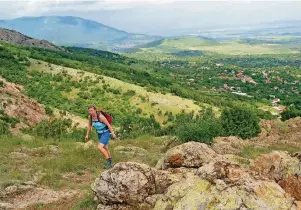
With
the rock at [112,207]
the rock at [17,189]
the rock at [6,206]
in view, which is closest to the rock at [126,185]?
the rock at [112,207]

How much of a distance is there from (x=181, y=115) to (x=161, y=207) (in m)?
56.1

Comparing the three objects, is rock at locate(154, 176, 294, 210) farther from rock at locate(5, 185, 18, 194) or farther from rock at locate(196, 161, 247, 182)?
rock at locate(5, 185, 18, 194)

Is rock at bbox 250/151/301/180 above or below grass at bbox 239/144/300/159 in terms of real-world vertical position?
above

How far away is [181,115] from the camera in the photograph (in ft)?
217

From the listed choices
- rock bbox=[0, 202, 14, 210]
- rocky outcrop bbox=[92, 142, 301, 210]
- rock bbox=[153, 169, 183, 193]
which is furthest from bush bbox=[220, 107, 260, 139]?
rock bbox=[0, 202, 14, 210]

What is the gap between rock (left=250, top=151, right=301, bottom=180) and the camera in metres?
11.5

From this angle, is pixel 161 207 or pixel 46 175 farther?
pixel 46 175

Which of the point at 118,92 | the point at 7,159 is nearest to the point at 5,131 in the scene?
the point at 7,159

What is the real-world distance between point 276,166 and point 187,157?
3.47 m

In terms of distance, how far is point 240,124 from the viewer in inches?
1291

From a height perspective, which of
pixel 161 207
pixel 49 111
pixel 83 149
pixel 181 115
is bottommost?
pixel 181 115

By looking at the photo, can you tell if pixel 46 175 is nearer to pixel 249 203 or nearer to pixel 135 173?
pixel 135 173

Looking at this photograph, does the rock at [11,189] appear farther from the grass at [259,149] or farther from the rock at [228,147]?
the grass at [259,149]

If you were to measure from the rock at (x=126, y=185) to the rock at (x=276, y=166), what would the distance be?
352 cm
